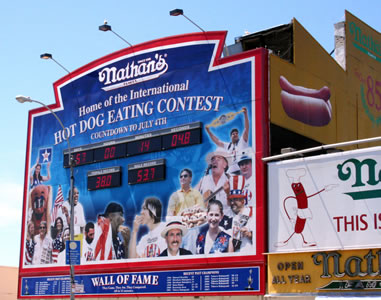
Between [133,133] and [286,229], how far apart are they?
9.80 metres

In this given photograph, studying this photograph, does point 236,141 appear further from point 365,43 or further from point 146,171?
point 365,43

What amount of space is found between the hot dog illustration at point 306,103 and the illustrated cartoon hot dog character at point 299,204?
338cm

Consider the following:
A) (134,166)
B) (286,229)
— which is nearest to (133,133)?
(134,166)

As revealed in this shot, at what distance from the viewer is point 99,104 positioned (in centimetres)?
3541

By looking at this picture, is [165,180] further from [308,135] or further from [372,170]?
[372,170]

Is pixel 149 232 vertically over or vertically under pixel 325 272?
over

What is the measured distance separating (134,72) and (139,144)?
3.55 meters

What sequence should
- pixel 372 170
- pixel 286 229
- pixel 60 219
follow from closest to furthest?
pixel 372 170, pixel 286 229, pixel 60 219

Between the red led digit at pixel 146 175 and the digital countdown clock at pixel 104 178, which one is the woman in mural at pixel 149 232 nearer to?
the red led digit at pixel 146 175

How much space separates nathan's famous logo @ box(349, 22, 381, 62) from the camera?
36.0 meters

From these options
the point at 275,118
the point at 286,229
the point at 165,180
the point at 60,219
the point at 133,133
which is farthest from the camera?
the point at 60,219

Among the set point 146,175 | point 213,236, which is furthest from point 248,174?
point 146,175

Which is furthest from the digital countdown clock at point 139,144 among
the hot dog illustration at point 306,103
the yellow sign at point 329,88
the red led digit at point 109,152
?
the yellow sign at point 329,88

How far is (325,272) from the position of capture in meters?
25.3
